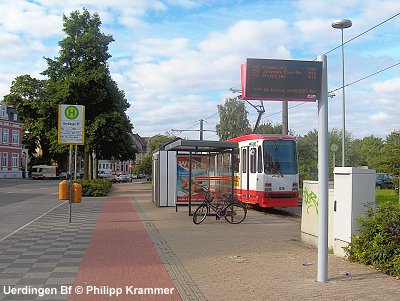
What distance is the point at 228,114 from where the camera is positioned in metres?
74.9

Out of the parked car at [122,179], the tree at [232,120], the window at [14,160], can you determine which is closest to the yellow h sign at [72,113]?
the tree at [232,120]

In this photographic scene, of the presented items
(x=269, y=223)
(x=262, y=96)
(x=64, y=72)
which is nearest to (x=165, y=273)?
(x=262, y=96)

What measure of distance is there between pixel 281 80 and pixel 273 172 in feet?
42.8

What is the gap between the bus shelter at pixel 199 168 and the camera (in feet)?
55.2

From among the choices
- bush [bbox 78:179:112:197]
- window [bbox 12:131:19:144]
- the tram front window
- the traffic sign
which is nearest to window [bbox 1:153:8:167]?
window [bbox 12:131:19:144]

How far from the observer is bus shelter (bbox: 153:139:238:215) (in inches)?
662

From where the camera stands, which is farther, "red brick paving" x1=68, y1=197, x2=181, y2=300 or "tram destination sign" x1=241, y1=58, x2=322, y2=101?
"tram destination sign" x1=241, y1=58, x2=322, y2=101

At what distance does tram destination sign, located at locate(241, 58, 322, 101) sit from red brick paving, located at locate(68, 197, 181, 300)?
3.18 meters

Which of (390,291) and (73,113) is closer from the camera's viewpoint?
(390,291)

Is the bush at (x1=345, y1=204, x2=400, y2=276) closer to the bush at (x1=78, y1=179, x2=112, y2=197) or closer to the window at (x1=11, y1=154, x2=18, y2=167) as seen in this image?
the bush at (x1=78, y1=179, x2=112, y2=197)

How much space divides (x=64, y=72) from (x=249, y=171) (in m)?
19.9

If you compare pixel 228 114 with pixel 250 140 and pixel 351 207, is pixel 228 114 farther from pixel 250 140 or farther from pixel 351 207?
pixel 351 207

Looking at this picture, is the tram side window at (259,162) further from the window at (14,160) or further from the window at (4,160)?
the window at (14,160)

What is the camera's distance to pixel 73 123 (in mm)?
16812
